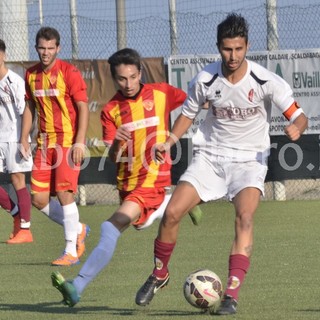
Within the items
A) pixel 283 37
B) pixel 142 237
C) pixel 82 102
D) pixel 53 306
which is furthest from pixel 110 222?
pixel 283 37

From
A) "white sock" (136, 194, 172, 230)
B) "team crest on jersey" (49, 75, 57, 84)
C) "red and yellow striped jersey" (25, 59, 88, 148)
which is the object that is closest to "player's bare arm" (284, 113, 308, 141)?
"white sock" (136, 194, 172, 230)

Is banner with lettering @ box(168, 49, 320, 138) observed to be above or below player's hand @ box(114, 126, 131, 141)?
below

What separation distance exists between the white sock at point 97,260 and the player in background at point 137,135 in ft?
0.76

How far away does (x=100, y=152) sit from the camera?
54.7ft

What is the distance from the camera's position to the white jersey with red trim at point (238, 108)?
741 centimetres

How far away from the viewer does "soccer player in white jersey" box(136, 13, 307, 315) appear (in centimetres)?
729

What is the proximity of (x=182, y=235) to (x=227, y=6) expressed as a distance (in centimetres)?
469

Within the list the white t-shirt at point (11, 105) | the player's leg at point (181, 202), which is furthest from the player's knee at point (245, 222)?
the white t-shirt at point (11, 105)

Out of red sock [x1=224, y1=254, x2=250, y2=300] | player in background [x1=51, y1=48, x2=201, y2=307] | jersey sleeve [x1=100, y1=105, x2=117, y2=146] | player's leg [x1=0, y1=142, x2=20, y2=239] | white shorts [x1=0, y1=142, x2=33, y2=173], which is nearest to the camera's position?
red sock [x1=224, y1=254, x2=250, y2=300]

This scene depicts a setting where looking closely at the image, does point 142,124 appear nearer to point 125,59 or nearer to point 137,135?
point 137,135

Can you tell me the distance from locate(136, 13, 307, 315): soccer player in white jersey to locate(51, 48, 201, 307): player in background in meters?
0.49

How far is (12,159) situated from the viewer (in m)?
12.3

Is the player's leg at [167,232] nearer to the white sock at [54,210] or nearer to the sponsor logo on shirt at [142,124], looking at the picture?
the sponsor logo on shirt at [142,124]

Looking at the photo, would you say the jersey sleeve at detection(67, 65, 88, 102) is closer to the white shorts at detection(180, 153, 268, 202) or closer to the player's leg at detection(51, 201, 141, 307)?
the player's leg at detection(51, 201, 141, 307)
